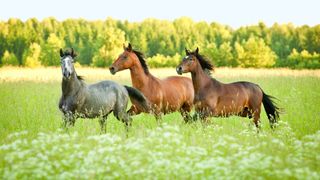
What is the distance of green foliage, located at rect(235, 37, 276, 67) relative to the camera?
3625cm

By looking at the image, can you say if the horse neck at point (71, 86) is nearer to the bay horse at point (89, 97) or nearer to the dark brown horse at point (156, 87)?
the bay horse at point (89, 97)

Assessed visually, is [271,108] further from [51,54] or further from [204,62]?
[51,54]

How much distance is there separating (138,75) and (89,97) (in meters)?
1.67

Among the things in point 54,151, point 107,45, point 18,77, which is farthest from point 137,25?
point 54,151

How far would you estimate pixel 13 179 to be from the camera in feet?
18.9

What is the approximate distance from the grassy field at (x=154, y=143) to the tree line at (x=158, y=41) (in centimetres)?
892

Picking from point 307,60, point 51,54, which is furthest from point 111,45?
point 307,60

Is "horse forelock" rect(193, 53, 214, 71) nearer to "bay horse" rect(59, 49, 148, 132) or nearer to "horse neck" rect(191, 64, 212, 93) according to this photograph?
"horse neck" rect(191, 64, 212, 93)

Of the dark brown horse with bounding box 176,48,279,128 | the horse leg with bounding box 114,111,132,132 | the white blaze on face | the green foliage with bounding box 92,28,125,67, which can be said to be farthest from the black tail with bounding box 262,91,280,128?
the green foliage with bounding box 92,28,125,67

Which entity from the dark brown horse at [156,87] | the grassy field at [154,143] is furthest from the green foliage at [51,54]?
the dark brown horse at [156,87]

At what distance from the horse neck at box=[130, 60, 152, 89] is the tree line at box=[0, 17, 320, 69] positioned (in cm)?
1521

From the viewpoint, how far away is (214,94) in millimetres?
9812

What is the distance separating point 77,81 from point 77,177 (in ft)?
11.8

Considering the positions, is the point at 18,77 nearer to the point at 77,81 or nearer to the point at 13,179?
the point at 77,81
